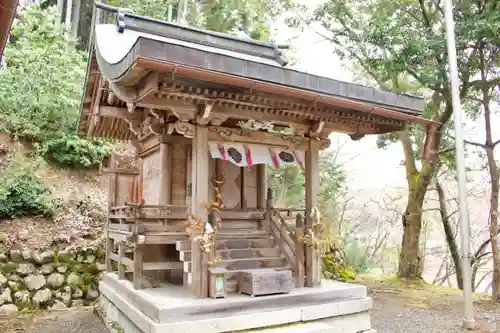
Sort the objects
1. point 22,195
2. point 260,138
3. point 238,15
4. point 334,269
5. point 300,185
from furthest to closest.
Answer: point 238,15
point 300,185
point 334,269
point 22,195
point 260,138

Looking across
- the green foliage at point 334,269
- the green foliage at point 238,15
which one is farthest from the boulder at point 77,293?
the green foliage at point 238,15

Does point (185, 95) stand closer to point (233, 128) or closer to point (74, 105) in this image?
point (233, 128)

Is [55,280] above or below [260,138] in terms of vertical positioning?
below

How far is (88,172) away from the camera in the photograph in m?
14.0

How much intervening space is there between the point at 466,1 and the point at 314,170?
21.6ft

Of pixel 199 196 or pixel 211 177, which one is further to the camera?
pixel 211 177

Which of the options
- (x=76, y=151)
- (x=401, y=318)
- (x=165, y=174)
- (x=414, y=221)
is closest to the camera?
(x=165, y=174)

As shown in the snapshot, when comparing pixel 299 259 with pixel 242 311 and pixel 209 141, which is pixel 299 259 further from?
pixel 209 141

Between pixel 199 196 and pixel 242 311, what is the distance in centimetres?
179

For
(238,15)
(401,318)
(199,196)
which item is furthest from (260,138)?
(238,15)

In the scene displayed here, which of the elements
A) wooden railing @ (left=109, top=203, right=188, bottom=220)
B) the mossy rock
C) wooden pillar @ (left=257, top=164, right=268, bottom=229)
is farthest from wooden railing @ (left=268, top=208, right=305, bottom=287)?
the mossy rock

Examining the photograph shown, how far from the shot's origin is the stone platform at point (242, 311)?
17.3 feet

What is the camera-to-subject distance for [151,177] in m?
8.17

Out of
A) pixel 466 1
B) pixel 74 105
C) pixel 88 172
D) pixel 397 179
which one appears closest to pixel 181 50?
pixel 466 1
